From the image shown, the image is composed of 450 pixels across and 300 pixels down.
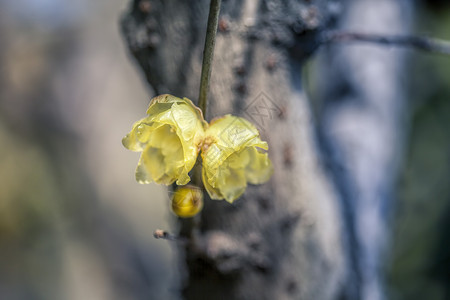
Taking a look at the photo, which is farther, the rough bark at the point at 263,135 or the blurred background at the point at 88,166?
the blurred background at the point at 88,166

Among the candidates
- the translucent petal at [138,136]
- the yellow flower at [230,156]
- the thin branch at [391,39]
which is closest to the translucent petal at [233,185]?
the yellow flower at [230,156]

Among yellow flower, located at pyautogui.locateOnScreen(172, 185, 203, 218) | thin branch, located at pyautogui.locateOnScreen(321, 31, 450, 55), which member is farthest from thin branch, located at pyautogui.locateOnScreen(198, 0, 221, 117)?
thin branch, located at pyautogui.locateOnScreen(321, 31, 450, 55)

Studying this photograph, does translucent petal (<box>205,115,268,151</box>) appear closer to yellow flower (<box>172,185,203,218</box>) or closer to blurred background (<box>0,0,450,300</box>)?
yellow flower (<box>172,185,203,218</box>)

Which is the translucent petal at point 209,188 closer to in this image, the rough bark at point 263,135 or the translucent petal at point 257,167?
the translucent petal at point 257,167

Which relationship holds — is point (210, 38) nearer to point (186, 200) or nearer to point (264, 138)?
point (186, 200)

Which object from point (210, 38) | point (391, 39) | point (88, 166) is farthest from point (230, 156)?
point (88, 166)

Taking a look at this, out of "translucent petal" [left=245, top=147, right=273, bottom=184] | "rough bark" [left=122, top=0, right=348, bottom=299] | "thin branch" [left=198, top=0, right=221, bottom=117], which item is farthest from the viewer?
"rough bark" [left=122, top=0, right=348, bottom=299]
